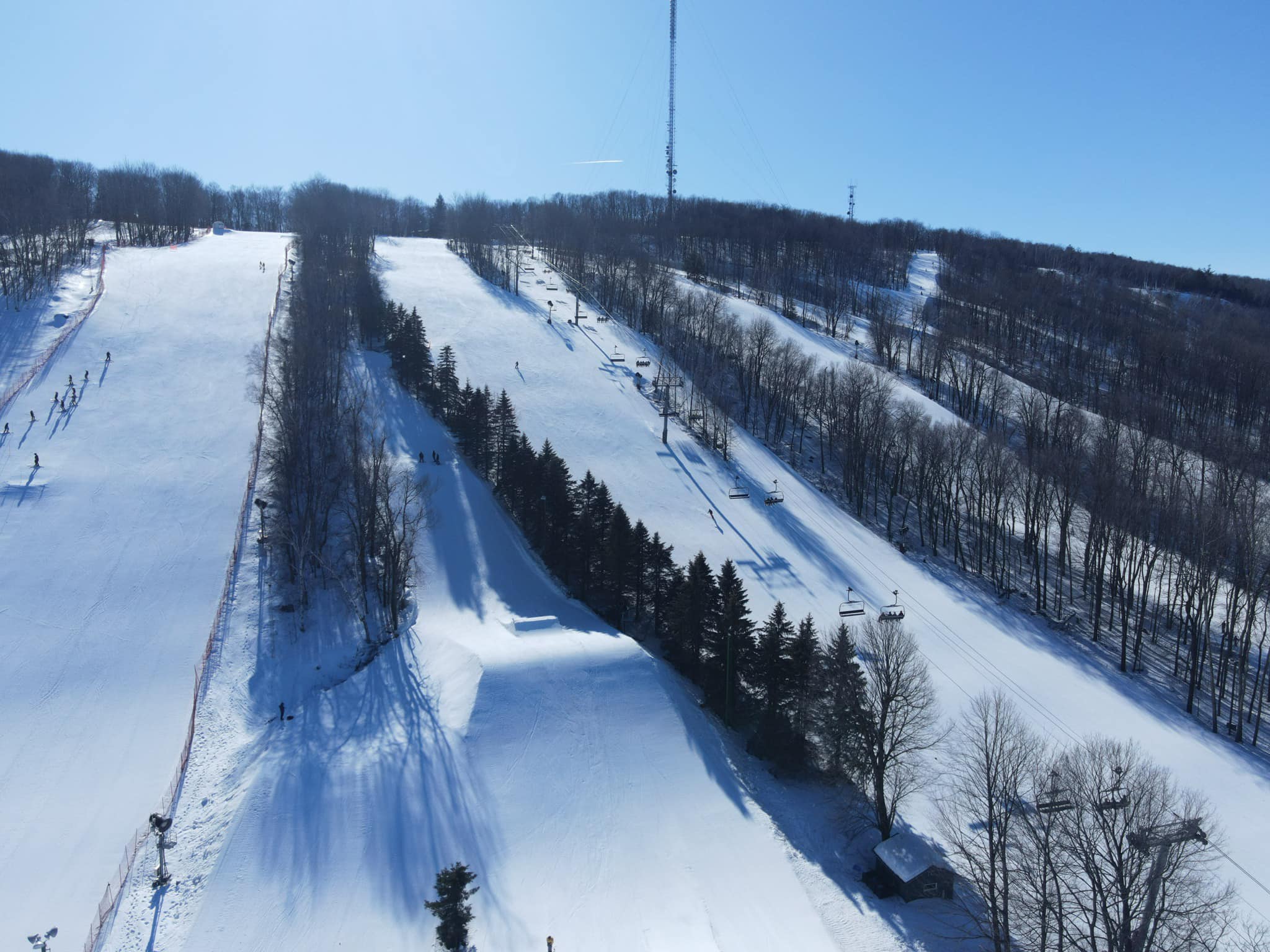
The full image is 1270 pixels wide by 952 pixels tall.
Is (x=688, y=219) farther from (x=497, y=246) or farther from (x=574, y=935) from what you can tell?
(x=574, y=935)

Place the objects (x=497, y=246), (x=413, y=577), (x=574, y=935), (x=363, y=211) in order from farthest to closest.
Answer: (x=497, y=246)
(x=363, y=211)
(x=413, y=577)
(x=574, y=935)

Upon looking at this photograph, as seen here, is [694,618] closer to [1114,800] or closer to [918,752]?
[918,752]

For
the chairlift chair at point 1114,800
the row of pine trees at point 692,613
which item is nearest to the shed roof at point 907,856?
the row of pine trees at point 692,613

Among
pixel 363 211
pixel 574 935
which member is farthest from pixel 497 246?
pixel 574 935

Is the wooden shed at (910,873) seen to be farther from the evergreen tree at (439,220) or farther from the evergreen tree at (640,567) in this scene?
the evergreen tree at (439,220)

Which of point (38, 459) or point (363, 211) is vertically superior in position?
point (363, 211)

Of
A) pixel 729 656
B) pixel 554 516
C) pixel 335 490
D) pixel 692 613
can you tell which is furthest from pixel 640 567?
pixel 335 490
